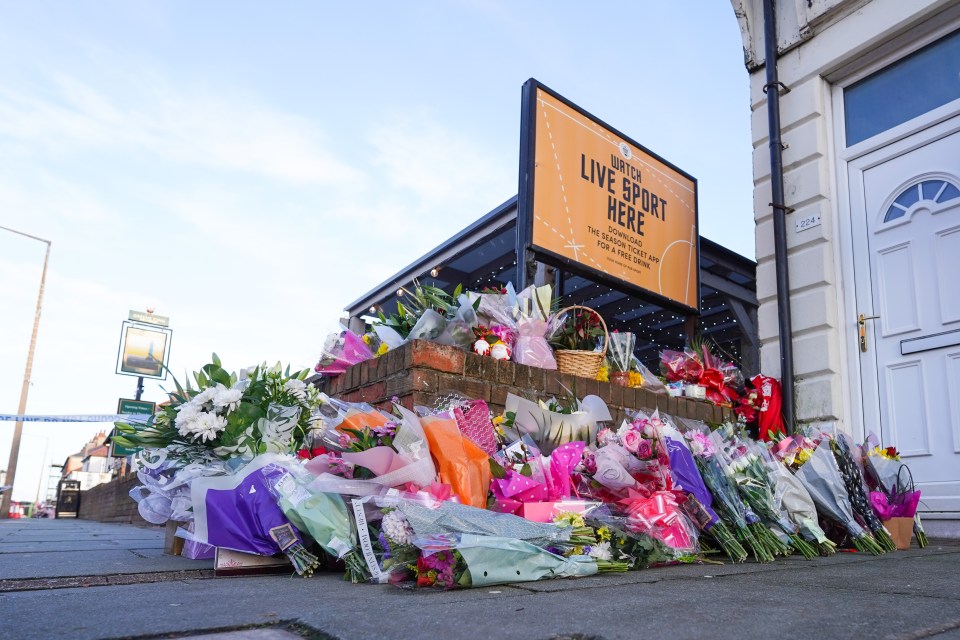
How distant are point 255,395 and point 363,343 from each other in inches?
39.4

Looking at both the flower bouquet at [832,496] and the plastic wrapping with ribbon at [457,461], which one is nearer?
the plastic wrapping with ribbon at [457,461]

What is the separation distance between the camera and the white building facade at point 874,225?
4.05 metres

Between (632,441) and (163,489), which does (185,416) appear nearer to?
(163,489)

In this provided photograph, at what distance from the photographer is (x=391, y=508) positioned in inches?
79.3

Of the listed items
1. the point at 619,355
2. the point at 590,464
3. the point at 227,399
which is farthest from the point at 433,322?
the point at 619,355

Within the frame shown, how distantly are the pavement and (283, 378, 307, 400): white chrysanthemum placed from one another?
2.56 ft

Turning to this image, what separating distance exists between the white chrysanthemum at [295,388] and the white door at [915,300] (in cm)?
358

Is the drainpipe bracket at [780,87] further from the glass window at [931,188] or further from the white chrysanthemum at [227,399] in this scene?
the white chrysanthemum at [227,399]

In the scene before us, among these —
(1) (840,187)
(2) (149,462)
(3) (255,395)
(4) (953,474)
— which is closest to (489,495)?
(3) (255,395)

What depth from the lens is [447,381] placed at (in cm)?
303

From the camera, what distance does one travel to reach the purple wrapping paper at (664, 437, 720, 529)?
2.47 meters

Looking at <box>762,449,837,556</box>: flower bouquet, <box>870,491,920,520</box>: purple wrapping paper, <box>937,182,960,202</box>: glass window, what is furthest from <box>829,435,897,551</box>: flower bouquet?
<box>937,182,960,202</box>: glass window

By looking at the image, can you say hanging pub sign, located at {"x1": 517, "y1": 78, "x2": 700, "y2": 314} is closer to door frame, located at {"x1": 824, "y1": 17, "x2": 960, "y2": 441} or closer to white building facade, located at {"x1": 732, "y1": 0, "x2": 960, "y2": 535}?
white building facade, located at {"x1": 732, "y1": 0, "x2": 960, "y2": 535}

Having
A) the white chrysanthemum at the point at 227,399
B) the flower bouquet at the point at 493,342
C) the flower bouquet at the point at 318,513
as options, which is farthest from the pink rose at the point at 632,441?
the white chrysanthemum at the point at 227,399
